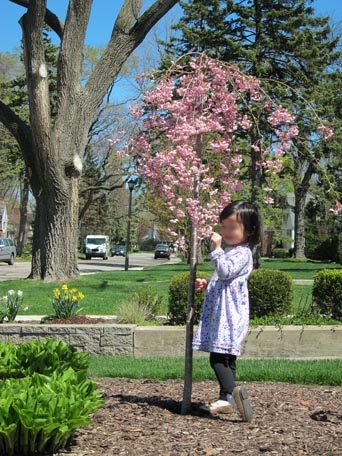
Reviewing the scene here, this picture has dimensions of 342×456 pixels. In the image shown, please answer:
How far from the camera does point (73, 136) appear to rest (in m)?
13.7

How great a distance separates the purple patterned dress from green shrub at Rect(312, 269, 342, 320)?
4.16m

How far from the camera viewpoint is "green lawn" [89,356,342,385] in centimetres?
596

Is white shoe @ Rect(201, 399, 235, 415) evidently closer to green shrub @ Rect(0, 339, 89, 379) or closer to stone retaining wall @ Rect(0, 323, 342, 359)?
green shrub @ Rect(0, 339, 89, 379)

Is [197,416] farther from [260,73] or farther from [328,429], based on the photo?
[260,73]

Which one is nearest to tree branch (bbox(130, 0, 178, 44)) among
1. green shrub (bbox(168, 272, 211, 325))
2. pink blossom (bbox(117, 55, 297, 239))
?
green shrub (bbox(168, 272, 211, 325))

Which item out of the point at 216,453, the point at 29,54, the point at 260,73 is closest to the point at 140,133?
the point at 216,453

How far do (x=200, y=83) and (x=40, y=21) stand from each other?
905cm

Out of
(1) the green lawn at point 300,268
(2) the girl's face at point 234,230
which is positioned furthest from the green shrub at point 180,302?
(1) the green lawn at point 300,268

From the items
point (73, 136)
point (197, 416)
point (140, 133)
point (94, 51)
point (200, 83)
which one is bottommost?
point (197, 416)

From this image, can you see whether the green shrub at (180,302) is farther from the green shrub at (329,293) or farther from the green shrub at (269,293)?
the green shrub at (329,293)

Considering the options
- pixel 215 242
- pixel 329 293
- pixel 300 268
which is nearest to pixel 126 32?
pixel 329 293

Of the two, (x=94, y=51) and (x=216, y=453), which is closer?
(x=216, y=453)

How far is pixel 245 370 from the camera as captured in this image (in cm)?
623

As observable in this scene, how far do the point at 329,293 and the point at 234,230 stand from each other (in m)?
4.35
